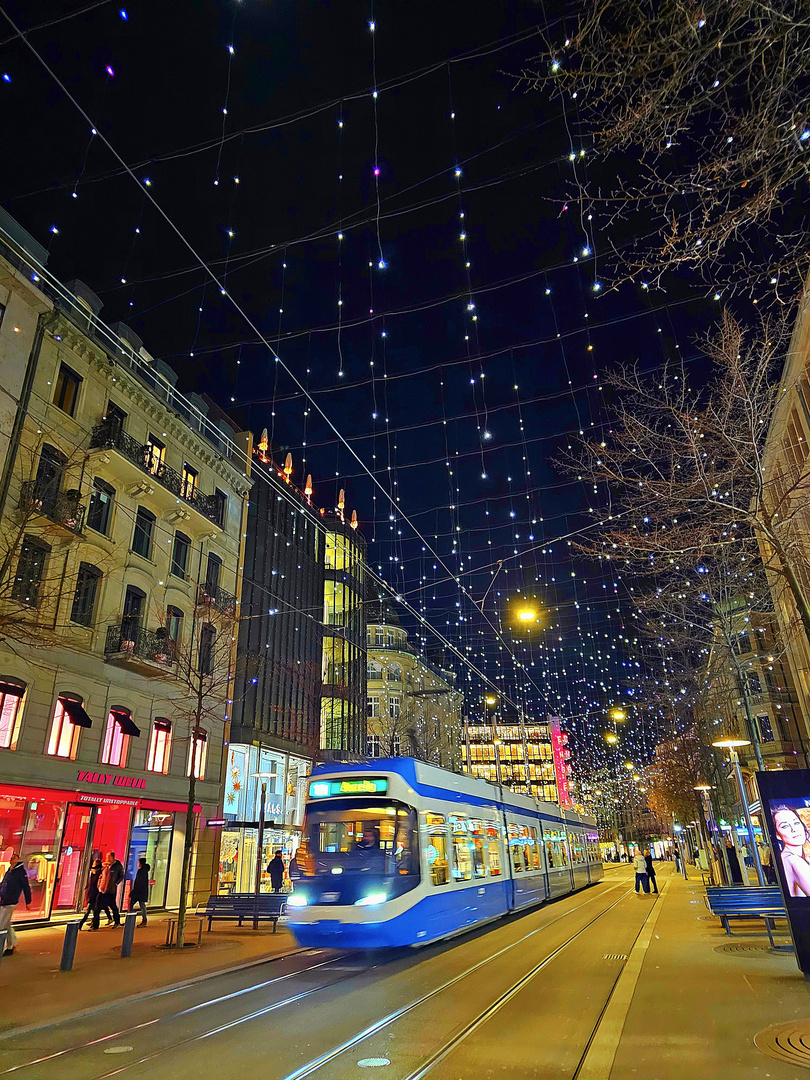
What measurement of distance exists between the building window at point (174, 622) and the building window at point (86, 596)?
3143 millimetres

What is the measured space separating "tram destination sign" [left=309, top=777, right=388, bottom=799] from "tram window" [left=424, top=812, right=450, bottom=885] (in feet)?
3.92

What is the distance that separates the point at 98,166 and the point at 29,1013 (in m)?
13.8

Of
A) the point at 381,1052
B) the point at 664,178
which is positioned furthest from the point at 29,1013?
the point at 664,178

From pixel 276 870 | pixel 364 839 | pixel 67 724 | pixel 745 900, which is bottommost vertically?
pixel 745 900

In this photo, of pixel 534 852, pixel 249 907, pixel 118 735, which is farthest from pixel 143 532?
pixel 534 852

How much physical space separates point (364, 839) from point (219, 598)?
15.2 metres

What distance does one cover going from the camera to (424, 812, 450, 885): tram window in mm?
12399

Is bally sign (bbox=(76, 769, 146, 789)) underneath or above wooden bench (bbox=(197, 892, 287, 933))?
above

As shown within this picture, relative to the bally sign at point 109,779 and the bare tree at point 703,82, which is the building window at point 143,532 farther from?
the bare tree at point 703,82

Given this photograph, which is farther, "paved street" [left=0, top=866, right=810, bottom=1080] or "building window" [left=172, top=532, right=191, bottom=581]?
"building window" [left=172, top=532, right=191, bottom=581]

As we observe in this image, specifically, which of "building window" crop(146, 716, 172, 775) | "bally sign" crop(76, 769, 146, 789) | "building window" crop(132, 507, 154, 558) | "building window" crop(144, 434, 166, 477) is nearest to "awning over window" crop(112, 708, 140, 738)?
"bally sign" crop(76, 769, 146, 789)

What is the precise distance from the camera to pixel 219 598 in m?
25.2

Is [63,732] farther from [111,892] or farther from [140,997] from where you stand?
[140,997]

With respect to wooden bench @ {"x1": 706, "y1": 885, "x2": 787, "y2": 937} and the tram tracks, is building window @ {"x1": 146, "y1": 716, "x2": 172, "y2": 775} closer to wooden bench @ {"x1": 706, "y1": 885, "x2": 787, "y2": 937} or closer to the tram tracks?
the tram tracks
